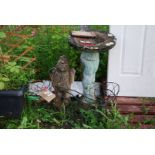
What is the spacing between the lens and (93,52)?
3.39 metres

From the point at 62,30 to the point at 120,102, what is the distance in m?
1.17

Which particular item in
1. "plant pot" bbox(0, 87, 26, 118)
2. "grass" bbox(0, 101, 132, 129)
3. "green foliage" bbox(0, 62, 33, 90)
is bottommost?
"grass" bbox(0, 101, 132, 129)

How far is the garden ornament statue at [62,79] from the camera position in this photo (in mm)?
3352

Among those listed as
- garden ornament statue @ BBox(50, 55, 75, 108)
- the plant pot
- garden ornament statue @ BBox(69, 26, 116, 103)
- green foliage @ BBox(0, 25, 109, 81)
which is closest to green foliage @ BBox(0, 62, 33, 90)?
the plant pot

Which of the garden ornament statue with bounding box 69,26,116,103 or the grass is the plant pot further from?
the garden ornament statue with bounding box 69,26,116,103

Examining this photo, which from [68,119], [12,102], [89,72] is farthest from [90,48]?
[12,102]

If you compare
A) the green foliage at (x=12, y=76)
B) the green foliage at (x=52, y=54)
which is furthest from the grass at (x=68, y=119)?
the green foliage at (x=52, y=54)

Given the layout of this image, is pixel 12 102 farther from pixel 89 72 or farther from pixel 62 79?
pixel 89 72

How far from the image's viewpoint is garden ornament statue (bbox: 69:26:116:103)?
3.32 meters

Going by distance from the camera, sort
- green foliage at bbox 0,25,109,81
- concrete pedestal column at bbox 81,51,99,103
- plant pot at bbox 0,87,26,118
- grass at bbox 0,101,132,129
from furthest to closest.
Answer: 1. green foliage at bbox 0,25,109,81
2. concrete pedestal column at bbox 81,51,99,103
3. grass at bbox 0,101,132,129
4. plant pot at bbox 0,87,26,118

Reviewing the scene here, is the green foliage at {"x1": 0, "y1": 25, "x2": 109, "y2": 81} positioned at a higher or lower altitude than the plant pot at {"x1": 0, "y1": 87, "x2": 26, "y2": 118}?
higher

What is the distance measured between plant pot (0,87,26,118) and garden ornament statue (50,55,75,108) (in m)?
0.34

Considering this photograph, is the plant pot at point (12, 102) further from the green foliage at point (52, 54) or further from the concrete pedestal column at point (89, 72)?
the green foliage at point (52, 54)

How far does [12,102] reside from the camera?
3166mm
